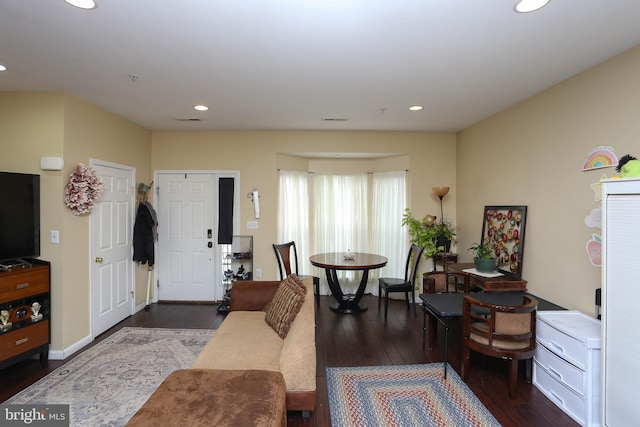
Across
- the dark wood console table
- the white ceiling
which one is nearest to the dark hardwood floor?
the dark wood console table

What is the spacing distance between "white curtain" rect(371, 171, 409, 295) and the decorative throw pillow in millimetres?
2543

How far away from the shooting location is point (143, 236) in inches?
169

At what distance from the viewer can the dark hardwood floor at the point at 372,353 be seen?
7.38 ft

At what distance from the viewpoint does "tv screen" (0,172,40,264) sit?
271 centimetres

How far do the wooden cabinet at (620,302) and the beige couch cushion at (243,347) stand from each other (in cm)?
209

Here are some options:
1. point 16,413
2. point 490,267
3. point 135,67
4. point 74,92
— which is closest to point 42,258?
point 16,413

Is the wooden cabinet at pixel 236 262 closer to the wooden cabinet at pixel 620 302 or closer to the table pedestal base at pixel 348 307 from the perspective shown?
the table pedestal base at pixel 348 307

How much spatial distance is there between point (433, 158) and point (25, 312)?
17.4 ft

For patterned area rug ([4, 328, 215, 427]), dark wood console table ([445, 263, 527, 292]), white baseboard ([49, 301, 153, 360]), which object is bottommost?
patterned area rug ([4, 328, 215, 427])

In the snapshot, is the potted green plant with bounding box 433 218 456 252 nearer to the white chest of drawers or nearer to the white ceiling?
the white ceiling

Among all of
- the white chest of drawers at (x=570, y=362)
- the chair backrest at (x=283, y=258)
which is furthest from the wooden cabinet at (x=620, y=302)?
the chair backrest at (x=283, y=258)

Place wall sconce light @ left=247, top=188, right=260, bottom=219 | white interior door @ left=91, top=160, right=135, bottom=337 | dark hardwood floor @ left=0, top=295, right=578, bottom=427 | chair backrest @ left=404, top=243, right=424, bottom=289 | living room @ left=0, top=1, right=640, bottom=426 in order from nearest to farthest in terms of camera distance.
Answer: dark hardwood floor @ left=0, top=295, right=578, bottom=427 → living room @ left=0, top=1, right=640, bottom=426 → white interior door @ left=91, top=160, right=135, bottom=337 → chair backrest @ left=404, top=243, right=424, bottom=289 → wall sconce light @ left=247, top=188, right=260, bottom=219

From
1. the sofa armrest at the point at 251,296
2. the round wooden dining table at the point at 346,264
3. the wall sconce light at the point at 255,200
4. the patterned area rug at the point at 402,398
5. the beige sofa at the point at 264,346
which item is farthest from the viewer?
the wall sconce light at the point at 255,200

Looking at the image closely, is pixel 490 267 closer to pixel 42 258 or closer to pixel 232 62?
pixel 232 62
